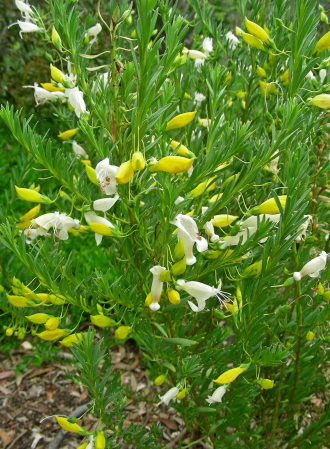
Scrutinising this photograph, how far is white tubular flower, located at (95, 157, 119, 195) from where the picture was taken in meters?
0.84

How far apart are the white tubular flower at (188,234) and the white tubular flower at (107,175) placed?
17 cm

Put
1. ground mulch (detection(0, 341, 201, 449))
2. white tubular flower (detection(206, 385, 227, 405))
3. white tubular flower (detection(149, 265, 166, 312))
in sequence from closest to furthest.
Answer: white tubular flower (detection(149, 265, 166, 312)) → white tubular flower (detection(206, 385, 227, 405)) → ground mulch (detection(0, 341, 201, 449))

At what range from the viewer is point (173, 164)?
819 mm

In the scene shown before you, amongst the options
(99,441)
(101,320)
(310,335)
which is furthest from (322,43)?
(99,441)

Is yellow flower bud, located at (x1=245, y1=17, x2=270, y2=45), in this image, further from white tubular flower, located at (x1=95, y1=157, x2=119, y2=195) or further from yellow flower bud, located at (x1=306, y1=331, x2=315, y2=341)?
yellow flower bud, located at (x1=306, y1=331, x2=315, y2=341)

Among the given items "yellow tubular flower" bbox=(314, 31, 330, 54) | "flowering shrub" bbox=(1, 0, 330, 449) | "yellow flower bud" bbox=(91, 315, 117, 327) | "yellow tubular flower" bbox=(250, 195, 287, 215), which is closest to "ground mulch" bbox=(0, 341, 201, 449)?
"flowering shrub" bbox=(1, 0, 330, 449)

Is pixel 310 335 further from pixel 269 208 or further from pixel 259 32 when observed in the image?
pixel 259 32

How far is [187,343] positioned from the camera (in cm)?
98

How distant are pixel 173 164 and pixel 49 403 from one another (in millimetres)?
1674

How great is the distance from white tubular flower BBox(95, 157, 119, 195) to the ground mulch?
3.26ft

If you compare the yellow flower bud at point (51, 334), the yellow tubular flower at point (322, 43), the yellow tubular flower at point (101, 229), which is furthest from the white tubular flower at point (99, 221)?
the yellow tubular flower at point (322, 43)

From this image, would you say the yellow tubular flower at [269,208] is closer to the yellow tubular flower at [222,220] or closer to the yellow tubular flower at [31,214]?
the yellow tubular flower at [222,220]

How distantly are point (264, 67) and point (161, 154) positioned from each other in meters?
0.73

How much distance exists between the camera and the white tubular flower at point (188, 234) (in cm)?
80
